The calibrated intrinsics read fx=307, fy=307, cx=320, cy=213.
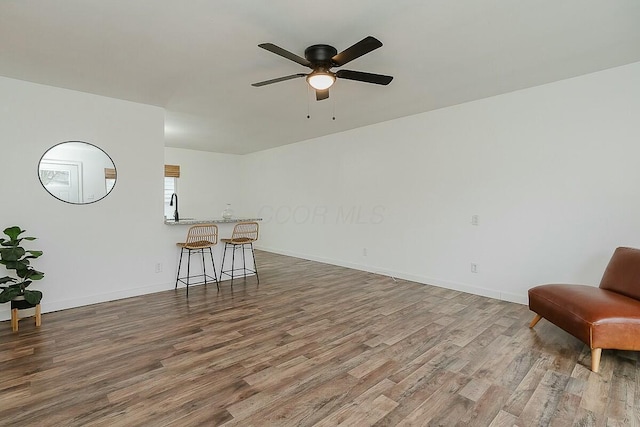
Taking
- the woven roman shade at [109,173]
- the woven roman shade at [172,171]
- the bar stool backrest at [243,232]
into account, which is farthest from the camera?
the woven roman shade at [172,171]

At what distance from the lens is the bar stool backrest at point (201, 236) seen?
14.4ft

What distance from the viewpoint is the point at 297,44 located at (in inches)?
103

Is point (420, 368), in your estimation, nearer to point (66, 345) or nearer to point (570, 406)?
point (570, 406)

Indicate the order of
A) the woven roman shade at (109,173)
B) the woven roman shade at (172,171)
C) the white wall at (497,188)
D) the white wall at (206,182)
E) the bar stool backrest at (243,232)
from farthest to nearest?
1. the white wall at (206,182)
2. the woven roman shade at (172,171)
3. the bar stool backrest at (243,232)
4. the woven roman shade at (109,173)
5. the white wall at (497,188)

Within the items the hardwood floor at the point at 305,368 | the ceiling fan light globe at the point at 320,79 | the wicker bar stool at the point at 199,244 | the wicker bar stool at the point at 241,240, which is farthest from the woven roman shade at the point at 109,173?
the ceiling fan light globe at the point at 320,79

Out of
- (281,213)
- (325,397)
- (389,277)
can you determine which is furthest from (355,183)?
(325,397)

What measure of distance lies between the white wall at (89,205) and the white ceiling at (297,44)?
→ 244 millimetres

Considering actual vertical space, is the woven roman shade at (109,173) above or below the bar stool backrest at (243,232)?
above

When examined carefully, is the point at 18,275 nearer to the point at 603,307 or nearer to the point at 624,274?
the point at 603,307

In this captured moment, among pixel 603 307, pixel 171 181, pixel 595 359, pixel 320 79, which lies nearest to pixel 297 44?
pixel 320 79

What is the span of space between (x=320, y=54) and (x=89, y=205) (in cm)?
340

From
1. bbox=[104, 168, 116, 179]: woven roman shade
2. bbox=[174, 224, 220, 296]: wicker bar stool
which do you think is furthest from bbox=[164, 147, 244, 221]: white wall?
bbox=[104, 168, 116, 179]: woven roman shade

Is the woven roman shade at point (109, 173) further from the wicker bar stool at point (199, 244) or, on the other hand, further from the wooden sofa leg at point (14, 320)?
the wooden sofa leg at point (14, 320)

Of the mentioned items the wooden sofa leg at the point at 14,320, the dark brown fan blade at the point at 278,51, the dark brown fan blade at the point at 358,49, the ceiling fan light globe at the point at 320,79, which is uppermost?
the dark brown fan blade at the point at 358,49
